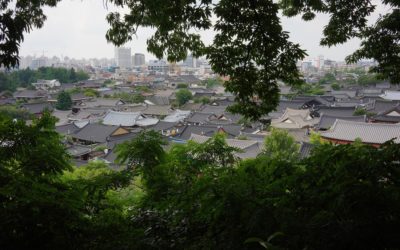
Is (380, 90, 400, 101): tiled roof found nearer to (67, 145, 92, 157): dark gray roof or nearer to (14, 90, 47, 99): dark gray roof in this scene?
(67, 145, 92, 157): dark gray roof

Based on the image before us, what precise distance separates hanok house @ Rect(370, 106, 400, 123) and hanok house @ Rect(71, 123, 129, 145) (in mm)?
22395

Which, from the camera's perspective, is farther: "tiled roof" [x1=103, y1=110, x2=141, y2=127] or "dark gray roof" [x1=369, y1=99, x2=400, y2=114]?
"tiled roof" [x1=103, y1=110, x2=141, y2=127]

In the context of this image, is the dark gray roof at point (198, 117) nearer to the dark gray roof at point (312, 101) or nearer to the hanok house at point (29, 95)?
the dark gray roof at point (312, 101)

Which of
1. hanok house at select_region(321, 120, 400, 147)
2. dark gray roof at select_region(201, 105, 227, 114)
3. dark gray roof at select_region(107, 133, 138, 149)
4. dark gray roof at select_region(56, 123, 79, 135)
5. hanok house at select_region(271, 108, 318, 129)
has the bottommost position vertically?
dark gray roof at select_region(56, 123, 79, 135)

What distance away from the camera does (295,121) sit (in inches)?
1346

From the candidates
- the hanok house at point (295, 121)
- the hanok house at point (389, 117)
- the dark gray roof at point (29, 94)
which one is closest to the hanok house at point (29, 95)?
the dark gray roof at point (29, 94)

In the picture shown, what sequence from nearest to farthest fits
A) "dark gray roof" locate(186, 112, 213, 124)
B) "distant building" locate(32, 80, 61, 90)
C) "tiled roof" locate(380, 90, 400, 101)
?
"dark gray roof" locate(186, 112, 213, 124)
"tiled roof" locate(380, 90, 400, 101)
"distant building" locate(32, 80, 61, 90)

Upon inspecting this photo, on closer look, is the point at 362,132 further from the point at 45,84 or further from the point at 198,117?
the point at 45,84

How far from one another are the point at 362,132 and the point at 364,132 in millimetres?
109

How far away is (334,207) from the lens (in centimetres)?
317

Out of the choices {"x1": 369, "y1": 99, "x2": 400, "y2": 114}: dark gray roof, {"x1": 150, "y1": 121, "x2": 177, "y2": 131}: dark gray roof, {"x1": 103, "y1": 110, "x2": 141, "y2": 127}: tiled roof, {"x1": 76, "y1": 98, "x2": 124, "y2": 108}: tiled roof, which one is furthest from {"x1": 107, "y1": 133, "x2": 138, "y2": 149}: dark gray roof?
{"x1": 369, "y1": 99, "x2": 400, "y2": 114}: dark gray roof

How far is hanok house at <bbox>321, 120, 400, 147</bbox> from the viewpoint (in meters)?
20.7

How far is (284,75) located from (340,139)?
1844 cm

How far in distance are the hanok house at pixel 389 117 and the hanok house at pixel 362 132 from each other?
10.6 meters
